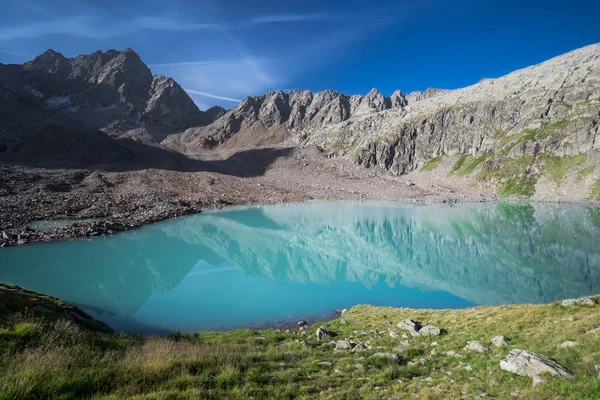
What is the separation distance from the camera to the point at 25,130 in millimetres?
109812

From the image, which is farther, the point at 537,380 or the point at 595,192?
the point at 595,192

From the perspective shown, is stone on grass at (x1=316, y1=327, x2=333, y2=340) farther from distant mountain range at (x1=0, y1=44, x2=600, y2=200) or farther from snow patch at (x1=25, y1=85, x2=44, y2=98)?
snow patch at (x1=25, y1=85, x2=44, y2=98)

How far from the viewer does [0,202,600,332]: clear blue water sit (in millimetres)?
22984

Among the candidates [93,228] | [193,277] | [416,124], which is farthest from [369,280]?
[416,124]

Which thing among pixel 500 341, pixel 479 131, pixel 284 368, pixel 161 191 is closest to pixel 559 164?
pixel 479 131

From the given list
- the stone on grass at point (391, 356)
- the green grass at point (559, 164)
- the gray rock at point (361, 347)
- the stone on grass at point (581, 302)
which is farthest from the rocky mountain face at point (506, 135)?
the stone on grass at point (391, 356)

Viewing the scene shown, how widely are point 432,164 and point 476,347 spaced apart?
154 metres

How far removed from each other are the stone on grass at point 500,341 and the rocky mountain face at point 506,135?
106 m

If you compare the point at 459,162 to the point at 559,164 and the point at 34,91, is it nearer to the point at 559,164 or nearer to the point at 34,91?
the point at 559,164

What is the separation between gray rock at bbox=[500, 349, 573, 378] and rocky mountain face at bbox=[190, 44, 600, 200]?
10815 centimetres

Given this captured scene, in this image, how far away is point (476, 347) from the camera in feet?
37.2

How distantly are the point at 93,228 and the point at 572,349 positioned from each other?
52984mm

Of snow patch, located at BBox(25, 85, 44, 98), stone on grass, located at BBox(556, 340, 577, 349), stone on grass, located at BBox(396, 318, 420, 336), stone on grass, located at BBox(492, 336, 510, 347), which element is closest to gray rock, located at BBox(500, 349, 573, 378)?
stone on grass, located at BBox(556, 340, 577, 349)

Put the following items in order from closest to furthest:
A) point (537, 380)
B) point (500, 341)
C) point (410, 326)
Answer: point (537, 380)
point (500, 341)
point (410, 326)
